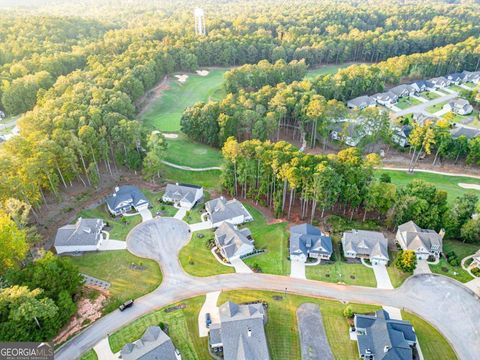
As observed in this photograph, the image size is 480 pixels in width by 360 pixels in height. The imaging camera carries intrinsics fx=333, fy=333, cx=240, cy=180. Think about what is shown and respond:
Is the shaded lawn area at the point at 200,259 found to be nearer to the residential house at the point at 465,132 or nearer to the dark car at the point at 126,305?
the dark car at the point at 126,305

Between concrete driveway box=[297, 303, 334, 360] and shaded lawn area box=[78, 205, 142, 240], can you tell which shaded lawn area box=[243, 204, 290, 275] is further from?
shaded lawn area box=[78, 205, 142, 240]

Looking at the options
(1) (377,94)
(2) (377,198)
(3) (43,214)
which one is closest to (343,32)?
(1) (377,94)

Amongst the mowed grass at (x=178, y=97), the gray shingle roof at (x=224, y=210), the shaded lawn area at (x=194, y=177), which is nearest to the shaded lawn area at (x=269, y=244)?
the gray shingle roof at (x=224, y=210)

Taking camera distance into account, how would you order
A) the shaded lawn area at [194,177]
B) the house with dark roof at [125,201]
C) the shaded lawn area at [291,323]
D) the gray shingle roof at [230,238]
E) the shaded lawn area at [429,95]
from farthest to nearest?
the shaded lawn area at [429,95] < the shaded lawn area at [194,177] < the house with dark roof at [125,201] < the gray shingle roof at [230,238] < the shaded lawn area at [291,323]

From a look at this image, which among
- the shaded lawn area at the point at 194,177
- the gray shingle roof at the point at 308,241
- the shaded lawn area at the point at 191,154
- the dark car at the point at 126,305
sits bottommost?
the dark car at the point at 126,305

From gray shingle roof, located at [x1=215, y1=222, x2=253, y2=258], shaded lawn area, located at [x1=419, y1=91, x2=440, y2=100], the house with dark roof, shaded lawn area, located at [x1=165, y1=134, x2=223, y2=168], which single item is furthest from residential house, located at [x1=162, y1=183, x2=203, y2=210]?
shaded lawn area, located at [x1=419, y1=91, x2=440, y2=100]

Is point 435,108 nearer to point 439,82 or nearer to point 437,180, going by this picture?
point 439,82
